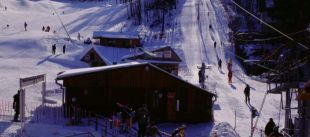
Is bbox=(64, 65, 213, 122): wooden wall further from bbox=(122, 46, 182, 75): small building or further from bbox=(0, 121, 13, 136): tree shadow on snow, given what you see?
bbox=(122, 46, 182, 75): small building

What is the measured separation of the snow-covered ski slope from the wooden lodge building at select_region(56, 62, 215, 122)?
1.44m

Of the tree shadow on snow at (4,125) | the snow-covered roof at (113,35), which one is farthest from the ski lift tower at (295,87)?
the snow-covered roof at (113,35)

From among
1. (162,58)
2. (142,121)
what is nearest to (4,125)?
(142,121)

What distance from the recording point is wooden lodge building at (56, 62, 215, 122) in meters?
29.2

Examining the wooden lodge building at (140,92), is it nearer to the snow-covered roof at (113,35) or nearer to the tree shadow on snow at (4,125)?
the tree shadow on snow at (4,125)

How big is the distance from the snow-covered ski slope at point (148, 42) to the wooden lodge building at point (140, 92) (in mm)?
1440

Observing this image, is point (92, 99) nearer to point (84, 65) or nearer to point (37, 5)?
point (84, 65)

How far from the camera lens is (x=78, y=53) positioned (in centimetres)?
6134

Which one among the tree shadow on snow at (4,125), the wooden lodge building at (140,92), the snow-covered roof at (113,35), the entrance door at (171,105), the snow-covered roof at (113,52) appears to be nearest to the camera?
the tree shadow on snow at (4,125)

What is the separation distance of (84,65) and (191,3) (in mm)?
56228

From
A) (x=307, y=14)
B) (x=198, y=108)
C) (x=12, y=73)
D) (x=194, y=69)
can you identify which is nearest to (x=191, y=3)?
(x=307, y=14)

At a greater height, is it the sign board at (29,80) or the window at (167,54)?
the sign board at (29,80)

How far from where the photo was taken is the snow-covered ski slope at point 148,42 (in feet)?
117

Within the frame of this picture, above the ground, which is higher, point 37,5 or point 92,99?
point 37,5
